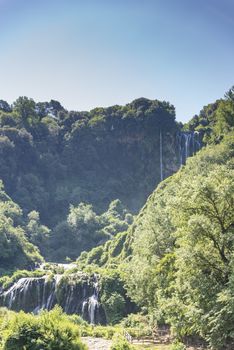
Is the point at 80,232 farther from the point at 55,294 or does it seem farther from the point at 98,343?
the point at 98,343

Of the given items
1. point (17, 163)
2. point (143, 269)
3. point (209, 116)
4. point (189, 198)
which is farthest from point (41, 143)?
point (189, 198)

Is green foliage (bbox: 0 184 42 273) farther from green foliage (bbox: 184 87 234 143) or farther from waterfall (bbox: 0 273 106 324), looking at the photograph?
green foliage (bbox: 184 87 234 143)

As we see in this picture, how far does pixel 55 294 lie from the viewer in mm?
43531

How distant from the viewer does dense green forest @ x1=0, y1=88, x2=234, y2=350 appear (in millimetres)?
20672

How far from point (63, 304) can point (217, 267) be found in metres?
26.0

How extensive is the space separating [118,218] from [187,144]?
27.2 metres

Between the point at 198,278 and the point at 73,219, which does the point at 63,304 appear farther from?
the point at 73,219

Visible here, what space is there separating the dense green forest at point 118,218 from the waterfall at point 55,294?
0.15 m

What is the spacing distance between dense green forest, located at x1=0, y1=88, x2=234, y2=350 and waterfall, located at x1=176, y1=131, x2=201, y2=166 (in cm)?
97

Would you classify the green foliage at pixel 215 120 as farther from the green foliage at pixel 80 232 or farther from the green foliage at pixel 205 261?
the green foliage at pixel 205 261

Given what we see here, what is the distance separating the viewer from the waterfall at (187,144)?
99688mm

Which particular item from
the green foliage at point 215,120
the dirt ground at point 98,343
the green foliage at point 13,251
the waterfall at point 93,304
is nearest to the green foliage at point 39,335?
the dirt ground at point 98,343

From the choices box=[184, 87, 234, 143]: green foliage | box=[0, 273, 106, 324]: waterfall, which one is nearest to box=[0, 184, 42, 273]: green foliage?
box=[0, 273, 106, 324]: waterfall

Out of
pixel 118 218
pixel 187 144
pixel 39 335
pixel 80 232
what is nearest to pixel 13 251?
pixel 80 232
